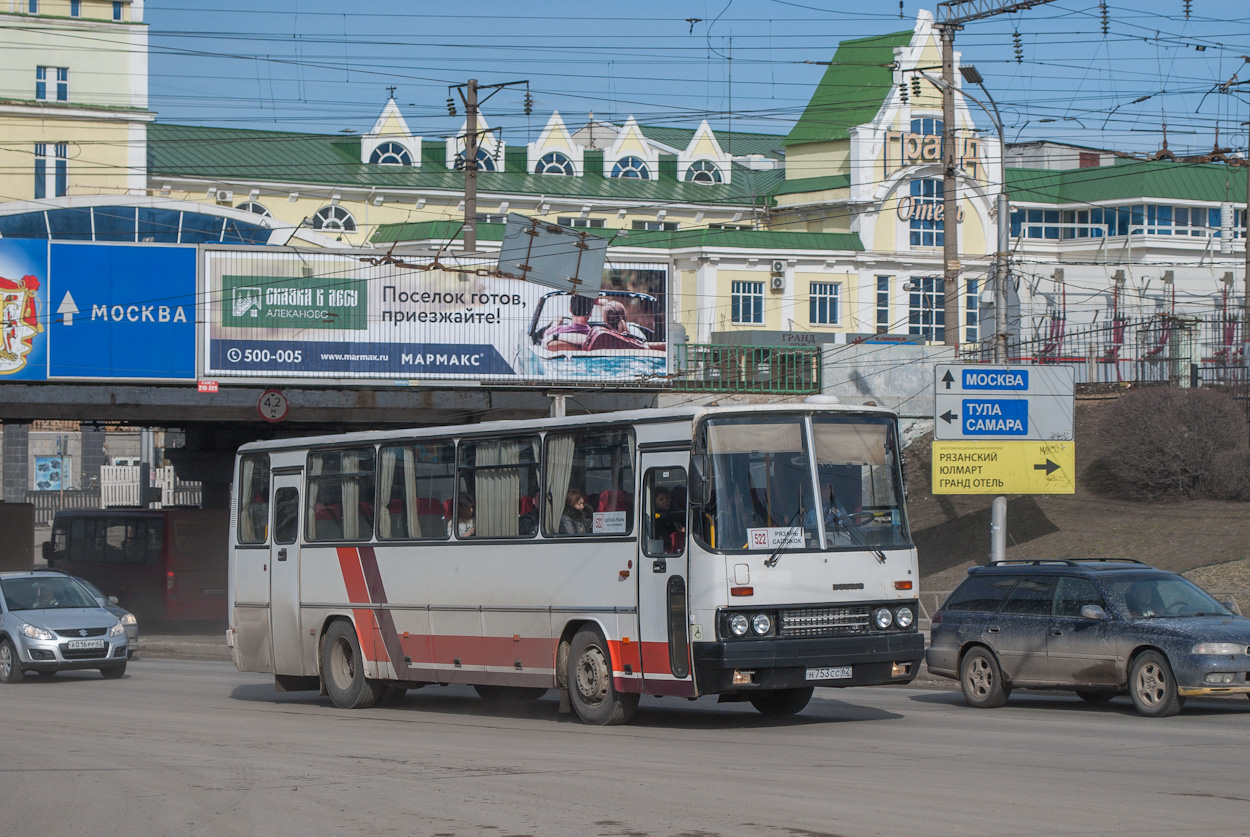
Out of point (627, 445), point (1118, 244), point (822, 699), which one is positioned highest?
point (1118, 244)

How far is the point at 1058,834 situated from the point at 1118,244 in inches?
2830

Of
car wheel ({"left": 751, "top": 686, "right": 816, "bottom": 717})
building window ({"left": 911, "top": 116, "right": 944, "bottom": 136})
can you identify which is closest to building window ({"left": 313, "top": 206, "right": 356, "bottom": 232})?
building window ({"left": 911, "top": 116, "right": 944, "bottom": 136})

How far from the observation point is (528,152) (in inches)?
3113

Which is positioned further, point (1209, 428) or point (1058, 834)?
point (1209, 428)

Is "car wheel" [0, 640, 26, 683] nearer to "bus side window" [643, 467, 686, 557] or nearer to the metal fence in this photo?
"bus side window" [643, 467, 686, 557]

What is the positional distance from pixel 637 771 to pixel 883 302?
198 feet

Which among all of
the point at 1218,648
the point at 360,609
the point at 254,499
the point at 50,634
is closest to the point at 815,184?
the point at 50,634

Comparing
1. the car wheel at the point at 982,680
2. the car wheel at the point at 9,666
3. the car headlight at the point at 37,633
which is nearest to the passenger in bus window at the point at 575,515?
the car wheel at the point at 982,680

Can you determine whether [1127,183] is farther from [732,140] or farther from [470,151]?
[470,151]

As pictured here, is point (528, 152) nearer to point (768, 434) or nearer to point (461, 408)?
point (461, 408)

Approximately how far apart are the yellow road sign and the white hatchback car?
1393cm

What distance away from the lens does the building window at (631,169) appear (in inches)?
3164

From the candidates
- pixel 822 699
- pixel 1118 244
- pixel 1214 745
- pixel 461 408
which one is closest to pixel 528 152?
pixel 1118 244

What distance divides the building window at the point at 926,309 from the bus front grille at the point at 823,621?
56.7 meters
